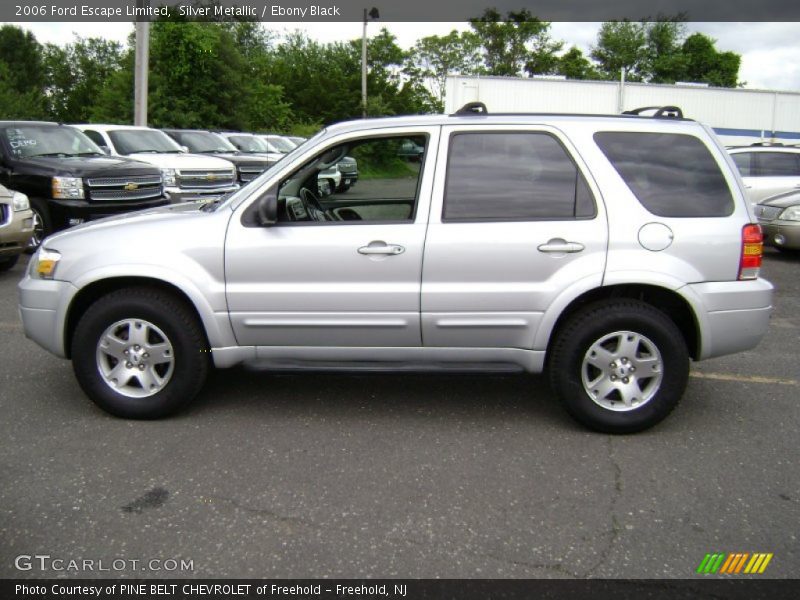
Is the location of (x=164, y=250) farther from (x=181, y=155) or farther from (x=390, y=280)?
(x=181, y=155)

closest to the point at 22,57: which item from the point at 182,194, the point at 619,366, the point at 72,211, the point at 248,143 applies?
the point at 248,143

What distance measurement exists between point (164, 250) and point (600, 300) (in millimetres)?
2480

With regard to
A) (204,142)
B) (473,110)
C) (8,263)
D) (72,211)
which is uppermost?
(204,142)

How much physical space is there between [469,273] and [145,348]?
6.23 ft

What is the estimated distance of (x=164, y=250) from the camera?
425cm

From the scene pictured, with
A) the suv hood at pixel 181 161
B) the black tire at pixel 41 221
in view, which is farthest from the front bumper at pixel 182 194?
the black tire at pixel 41 221

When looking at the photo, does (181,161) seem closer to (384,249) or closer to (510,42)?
(384,249)

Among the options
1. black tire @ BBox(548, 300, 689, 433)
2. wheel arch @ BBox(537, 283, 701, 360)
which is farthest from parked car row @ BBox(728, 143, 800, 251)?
black tire @ BBox(548, 300, 689, 433)

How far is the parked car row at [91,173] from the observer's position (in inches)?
393

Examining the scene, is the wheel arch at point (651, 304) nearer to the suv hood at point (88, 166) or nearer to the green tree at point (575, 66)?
the suv hood at point (88, 166)

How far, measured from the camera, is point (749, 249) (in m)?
4.15

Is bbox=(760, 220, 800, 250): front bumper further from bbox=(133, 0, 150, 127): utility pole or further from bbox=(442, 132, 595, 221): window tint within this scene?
bbox=(133, 0, 150, 127): utility pole

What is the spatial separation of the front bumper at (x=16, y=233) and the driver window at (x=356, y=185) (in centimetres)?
509

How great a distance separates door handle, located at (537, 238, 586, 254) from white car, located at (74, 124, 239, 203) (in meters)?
9.07
